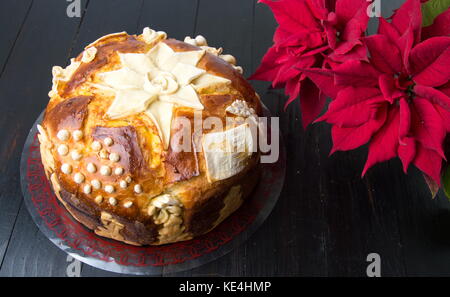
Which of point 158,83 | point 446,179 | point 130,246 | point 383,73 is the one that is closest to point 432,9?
point 383,73

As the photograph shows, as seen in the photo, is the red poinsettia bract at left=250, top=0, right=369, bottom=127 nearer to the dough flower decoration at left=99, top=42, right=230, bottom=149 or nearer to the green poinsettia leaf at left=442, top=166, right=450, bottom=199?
the dough flower decoration at left=99, top=42, right=230, bottom=149

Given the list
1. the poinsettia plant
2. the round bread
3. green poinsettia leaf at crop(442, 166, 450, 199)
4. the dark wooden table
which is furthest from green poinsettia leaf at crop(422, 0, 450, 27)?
the dark wooden table

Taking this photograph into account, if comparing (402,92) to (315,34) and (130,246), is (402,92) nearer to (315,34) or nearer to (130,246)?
(315,34)

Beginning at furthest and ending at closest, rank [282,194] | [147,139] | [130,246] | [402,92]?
[282,194], [130,246], [147,139], [402,92]

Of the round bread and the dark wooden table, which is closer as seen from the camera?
the round bread

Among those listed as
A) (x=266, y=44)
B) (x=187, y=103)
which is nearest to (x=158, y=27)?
(x=266, y=44)
